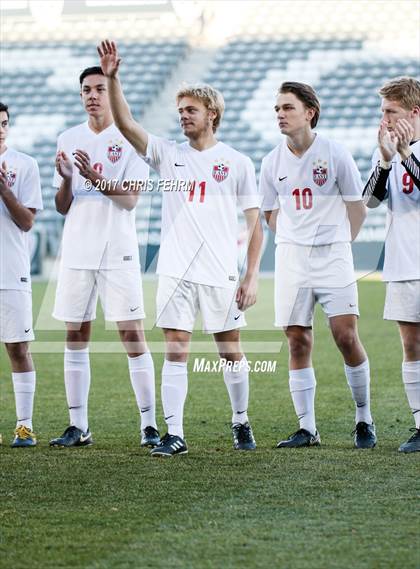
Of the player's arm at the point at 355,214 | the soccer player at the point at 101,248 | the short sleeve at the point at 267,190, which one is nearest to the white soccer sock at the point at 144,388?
the soccer player at the point at 101,248

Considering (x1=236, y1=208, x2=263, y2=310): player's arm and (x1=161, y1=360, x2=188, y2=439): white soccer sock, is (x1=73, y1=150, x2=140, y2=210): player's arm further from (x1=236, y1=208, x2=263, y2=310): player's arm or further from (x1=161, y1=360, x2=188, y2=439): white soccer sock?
(x1=161, y1=360, x2=188, y2=439): white soccer sock

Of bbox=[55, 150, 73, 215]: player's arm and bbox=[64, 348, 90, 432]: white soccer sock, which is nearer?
bbox=[55, 150, 73, 215]: player's arm

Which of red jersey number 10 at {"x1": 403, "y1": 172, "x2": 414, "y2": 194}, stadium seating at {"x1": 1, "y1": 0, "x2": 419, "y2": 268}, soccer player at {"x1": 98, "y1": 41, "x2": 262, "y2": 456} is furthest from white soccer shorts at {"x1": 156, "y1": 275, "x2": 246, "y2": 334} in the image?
stadium seating at {"x1": 1, "y1": 0, "x2": 419, "y2": 268}

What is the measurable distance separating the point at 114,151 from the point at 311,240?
1225mm

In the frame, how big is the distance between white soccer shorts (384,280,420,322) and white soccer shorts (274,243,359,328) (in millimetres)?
228

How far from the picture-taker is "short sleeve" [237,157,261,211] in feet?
18.4

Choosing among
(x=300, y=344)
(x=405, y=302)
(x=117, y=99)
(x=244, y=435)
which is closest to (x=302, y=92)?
(x=117, y=99)

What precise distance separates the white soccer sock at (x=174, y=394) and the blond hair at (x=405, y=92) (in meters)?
1.78

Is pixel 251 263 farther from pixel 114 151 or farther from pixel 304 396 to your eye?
pixel 114 151

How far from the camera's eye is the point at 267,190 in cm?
581

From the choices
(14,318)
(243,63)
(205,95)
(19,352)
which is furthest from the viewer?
(243,63)

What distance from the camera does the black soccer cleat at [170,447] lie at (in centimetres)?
538

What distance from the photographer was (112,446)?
5824 millimetres

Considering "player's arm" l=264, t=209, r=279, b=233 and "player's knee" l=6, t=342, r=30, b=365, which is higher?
"player's arm" l=264, t=209, r=279, b=233
